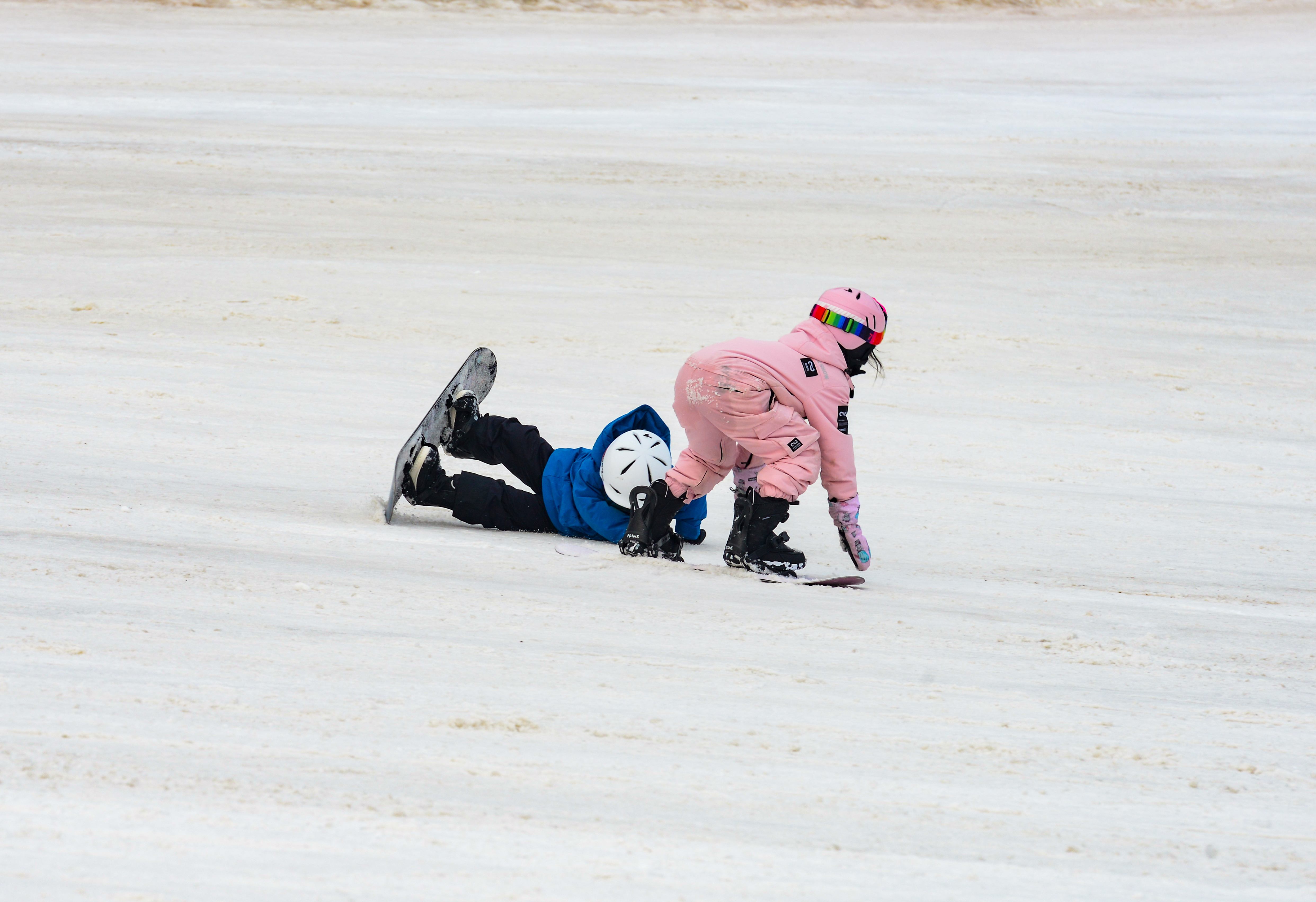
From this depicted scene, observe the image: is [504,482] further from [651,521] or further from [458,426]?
[651,521]

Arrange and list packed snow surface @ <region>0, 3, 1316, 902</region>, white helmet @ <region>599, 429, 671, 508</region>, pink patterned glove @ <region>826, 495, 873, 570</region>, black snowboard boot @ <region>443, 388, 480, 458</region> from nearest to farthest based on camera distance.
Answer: packed snow surface @ <region>0, 3, 1316, 902</region> < pink patterned glove @ <region>826, 495, 873, 570</region> < white helmet @ <region>599, 429, 671, 508</region> < black snowboard boot @ <region>443, 388, 480, 458</region>

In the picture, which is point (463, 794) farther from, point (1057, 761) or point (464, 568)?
point (464, 568)

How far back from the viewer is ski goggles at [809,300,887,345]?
540 centimetres

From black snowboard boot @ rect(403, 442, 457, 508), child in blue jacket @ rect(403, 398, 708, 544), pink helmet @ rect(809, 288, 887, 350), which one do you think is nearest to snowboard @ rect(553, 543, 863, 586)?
child in blue jacket @ rect(403, 398, 708, 544)

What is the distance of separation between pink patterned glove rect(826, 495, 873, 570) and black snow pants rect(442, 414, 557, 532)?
53.5 inches

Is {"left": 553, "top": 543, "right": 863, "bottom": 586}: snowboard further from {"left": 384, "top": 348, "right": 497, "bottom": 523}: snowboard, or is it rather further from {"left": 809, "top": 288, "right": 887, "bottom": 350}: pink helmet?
{"left": 809, "top": 288, "right": 887, "bottom": 350}: pink helmet

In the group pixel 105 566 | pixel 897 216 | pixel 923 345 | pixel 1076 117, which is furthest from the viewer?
pixel 1076 117

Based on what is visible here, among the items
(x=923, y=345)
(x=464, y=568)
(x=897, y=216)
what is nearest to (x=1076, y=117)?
(x=897, y=216)

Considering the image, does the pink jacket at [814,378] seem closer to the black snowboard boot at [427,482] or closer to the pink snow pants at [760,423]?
the pink snow pants at [760,423]

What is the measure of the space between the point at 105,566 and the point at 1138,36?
23.4m

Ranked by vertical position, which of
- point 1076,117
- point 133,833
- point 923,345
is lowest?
point 133,833

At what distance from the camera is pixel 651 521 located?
5.55 metres

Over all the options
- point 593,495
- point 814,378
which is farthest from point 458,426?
point 814,378

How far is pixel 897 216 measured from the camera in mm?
13844
